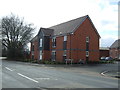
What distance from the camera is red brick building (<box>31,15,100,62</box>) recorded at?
3797cm

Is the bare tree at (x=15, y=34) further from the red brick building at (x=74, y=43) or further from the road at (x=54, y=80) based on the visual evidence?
the road at (x=54, y=80)

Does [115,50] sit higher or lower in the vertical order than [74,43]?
lower

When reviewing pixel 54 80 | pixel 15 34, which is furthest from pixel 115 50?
pixel 54 80

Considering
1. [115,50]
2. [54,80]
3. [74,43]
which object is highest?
[74,43]

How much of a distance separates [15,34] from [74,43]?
87.9ft

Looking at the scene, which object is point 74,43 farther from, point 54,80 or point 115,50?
point 115,50

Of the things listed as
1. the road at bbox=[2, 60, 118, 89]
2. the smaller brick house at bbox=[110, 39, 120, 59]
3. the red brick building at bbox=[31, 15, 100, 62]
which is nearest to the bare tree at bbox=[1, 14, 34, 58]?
the red brick building at bbox=[31, 15, 100, 62]

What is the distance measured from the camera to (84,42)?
1556 inches

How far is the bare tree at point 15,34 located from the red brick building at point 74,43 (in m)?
15.6

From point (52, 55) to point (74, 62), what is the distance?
8.25m

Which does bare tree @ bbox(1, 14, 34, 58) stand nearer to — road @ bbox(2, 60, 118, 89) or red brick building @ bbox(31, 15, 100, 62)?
red brick building @ bbox(31, 15, 100, 62)

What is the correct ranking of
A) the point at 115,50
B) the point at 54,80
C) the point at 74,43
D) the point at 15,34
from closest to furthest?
the point at 54,80, the point at 74,43, the point at 15,34, the point at 115,50

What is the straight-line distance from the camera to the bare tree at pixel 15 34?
58.1 metres

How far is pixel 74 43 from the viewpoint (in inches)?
1494
